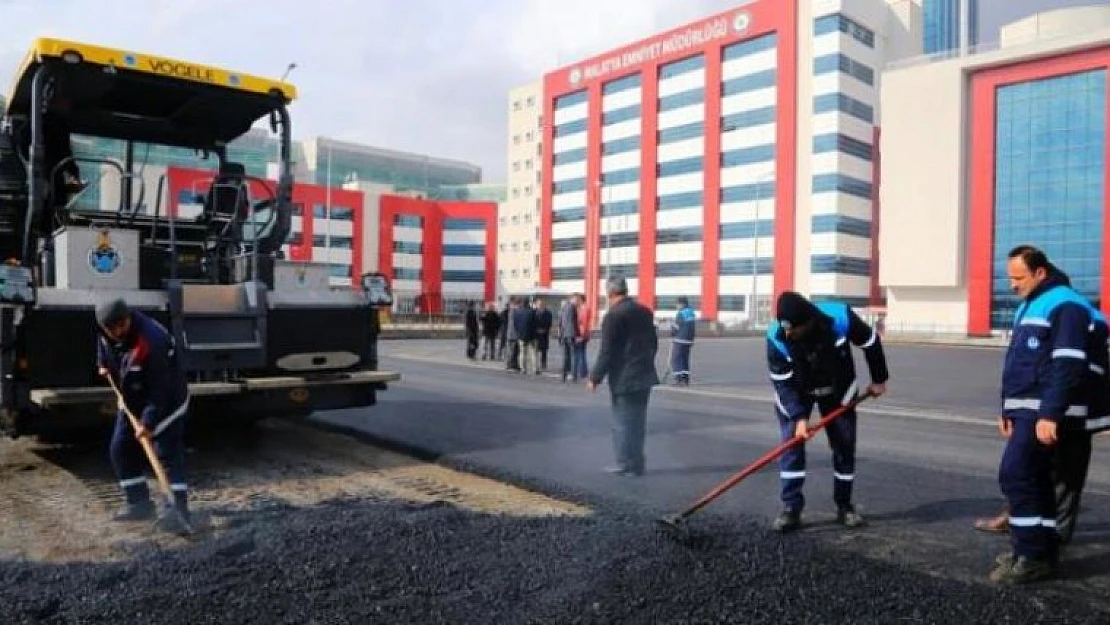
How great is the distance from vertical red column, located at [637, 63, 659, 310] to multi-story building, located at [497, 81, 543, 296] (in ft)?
63.9

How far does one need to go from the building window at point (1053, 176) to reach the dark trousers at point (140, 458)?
147 ft

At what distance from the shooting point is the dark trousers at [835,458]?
4.86 m

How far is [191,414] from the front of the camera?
6320mm

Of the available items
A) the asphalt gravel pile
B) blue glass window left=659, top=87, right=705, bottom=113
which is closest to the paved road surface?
the asphalt gravel pile

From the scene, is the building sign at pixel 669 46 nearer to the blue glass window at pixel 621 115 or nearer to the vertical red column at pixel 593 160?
the vertical red column at pixel 593 160

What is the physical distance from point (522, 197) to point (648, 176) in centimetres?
2556

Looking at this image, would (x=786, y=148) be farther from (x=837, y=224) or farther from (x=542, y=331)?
(x=542, y=331)

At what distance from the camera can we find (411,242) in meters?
81.1

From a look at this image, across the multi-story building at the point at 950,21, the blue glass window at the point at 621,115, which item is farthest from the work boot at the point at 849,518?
the multi-story building at the point at 950,21

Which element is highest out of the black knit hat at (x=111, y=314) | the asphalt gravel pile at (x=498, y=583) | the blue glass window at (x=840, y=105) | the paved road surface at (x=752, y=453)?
the blue glass window at (x=840, y=105)

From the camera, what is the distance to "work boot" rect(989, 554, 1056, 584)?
3914 millimetres

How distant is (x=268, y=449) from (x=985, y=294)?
4588 cm

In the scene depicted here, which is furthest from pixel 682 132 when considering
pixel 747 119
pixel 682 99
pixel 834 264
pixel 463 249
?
pixel 463 249

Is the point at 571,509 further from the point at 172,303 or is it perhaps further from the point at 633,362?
the point at 172,303
